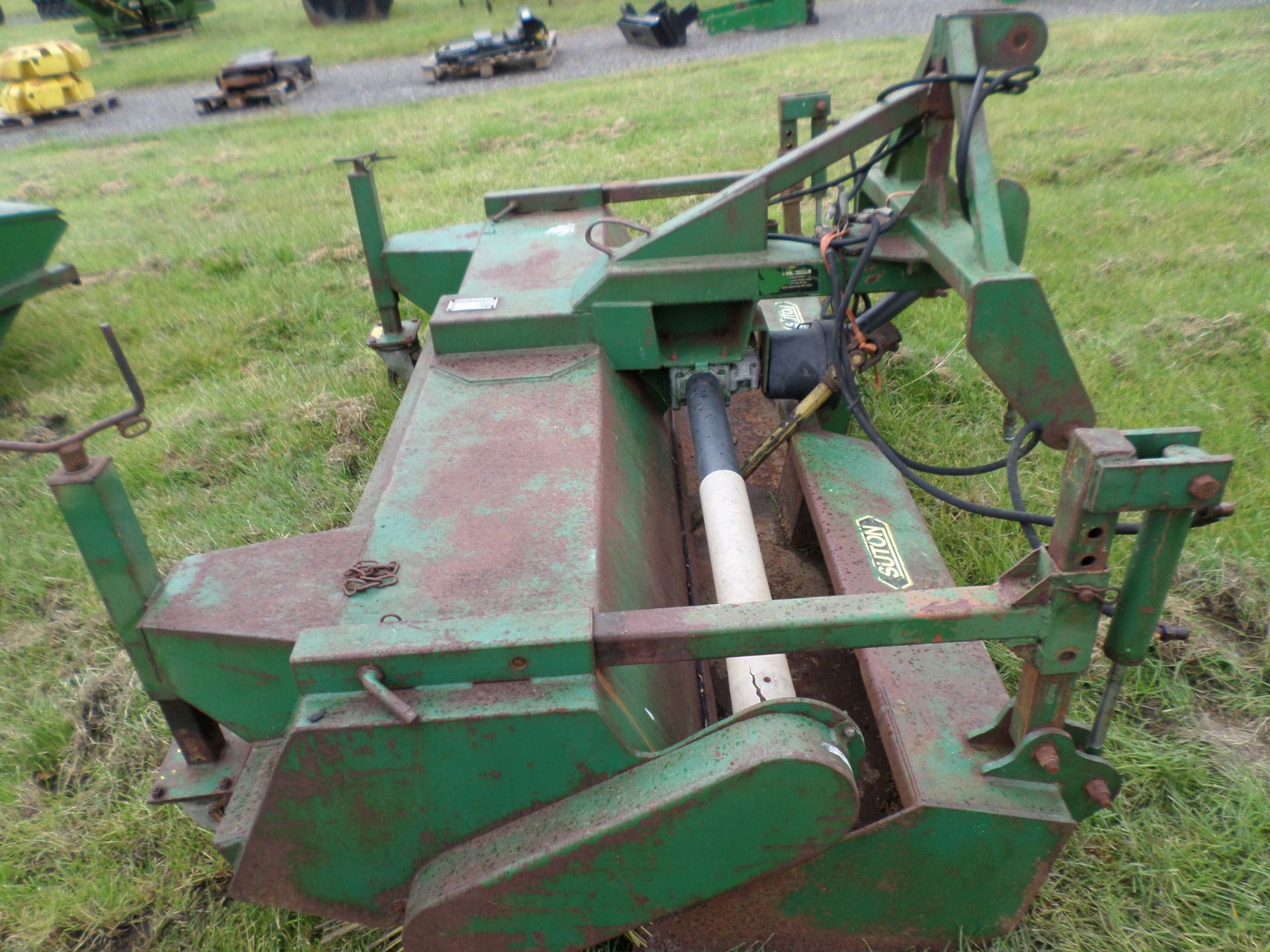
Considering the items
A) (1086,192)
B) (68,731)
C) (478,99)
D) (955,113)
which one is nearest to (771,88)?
(478,99)

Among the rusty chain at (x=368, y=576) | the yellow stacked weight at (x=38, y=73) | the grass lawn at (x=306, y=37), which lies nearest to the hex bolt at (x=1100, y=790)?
the rusty chain at (x=368, y=576)

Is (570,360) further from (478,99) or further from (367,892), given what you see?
(478,99)

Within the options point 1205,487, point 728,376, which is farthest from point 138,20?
point 1205,487

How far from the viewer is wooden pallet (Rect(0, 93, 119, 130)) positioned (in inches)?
500

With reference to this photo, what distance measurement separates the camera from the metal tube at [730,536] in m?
1.99

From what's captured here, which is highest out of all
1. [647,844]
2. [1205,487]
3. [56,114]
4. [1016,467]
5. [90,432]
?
[90,432]

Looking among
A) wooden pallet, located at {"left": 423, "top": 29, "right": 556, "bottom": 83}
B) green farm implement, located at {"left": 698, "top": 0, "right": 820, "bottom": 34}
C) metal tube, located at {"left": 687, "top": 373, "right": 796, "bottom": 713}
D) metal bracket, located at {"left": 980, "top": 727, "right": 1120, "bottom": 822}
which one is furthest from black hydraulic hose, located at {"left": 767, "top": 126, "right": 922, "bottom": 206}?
green farm implement, located at {"left": 698, "top": 0, "right": 820, "bottom": 34}

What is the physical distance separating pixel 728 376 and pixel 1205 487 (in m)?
1.55

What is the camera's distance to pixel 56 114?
13.1 m

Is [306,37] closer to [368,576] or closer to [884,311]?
[884,311]

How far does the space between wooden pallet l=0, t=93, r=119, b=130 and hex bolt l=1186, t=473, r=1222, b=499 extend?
1517 cm

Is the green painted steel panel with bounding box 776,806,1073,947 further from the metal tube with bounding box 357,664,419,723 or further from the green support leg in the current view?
the green support leg

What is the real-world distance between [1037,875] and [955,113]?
1.70 meters

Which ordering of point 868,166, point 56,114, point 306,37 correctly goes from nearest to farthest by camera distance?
1. point 868,166
2. point 56,114
3. point 306,37
